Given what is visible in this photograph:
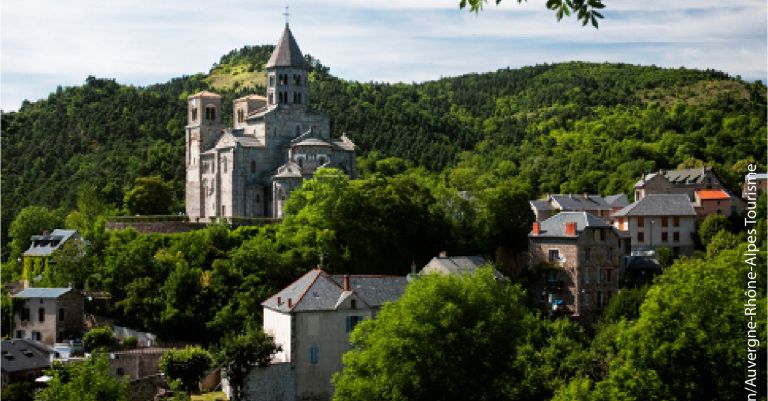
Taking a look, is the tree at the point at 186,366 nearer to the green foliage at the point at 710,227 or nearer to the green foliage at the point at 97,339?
the green foliage at the point at 97,339

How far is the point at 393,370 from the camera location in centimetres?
4019

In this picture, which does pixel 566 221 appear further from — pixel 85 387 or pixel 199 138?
pixel 85 387

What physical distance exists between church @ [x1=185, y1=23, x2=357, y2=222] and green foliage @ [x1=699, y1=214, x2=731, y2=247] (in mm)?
23549

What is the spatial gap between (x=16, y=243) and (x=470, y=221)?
29.2 metres

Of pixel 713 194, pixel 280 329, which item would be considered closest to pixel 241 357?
pixel 280 329

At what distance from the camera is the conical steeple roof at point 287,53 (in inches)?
3078

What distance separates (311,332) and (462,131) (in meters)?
86.8

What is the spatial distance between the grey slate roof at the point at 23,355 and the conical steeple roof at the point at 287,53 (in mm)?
32914

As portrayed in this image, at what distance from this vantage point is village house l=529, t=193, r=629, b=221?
80.7 metres

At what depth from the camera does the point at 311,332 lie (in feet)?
160

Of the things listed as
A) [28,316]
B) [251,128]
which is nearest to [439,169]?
[251,128]

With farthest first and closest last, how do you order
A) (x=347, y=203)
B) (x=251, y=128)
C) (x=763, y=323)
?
(x=251, y=128), (x=347, y=203), (x=763, y=323)

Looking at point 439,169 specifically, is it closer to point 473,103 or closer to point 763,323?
point 473,103

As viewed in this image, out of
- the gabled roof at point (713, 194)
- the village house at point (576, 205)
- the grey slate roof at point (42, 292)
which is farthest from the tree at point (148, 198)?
the gabled roof at point (713, 194)
